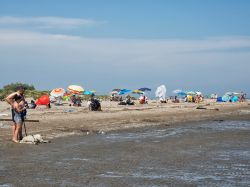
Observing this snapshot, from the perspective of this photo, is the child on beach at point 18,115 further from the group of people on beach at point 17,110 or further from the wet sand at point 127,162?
the wet sand at point 127,162

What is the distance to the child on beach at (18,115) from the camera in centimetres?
1402

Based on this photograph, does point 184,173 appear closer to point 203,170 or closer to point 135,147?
point 203,170

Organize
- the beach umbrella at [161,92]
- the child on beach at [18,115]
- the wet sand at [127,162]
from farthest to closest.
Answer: the beach umbrella at [161,92] < the child on beach at [18,115] < the wet sand at [127,162]

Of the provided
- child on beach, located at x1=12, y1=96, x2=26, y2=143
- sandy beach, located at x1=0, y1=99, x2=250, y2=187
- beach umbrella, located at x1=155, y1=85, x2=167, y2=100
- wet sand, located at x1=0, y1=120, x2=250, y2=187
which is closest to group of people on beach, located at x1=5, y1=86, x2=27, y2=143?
child on beach, located at x1=12, y1=96, x2=26, y2=143

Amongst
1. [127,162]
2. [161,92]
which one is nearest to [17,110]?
[127,162]

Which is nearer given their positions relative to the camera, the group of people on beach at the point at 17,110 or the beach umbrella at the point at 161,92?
the group of people on beach at the point at 17,110

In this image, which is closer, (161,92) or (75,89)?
(75,89)

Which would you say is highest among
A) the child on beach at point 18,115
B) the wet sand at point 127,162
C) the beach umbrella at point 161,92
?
the beach umbrella at point 161,92

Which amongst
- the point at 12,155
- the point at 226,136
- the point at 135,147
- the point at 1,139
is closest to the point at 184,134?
the point at 226,136

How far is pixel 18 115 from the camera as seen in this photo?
1427cm

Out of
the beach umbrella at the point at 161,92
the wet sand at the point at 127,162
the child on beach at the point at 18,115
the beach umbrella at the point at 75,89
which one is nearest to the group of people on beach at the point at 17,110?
the child on beach at the point at 18,115

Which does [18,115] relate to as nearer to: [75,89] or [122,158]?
[122,158]

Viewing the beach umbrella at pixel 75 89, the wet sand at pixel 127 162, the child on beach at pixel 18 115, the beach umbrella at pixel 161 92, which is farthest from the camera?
the beach umbrella at pixel 161 92

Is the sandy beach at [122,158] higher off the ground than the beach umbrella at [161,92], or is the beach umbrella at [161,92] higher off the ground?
the beach umbrella at [161,92]
